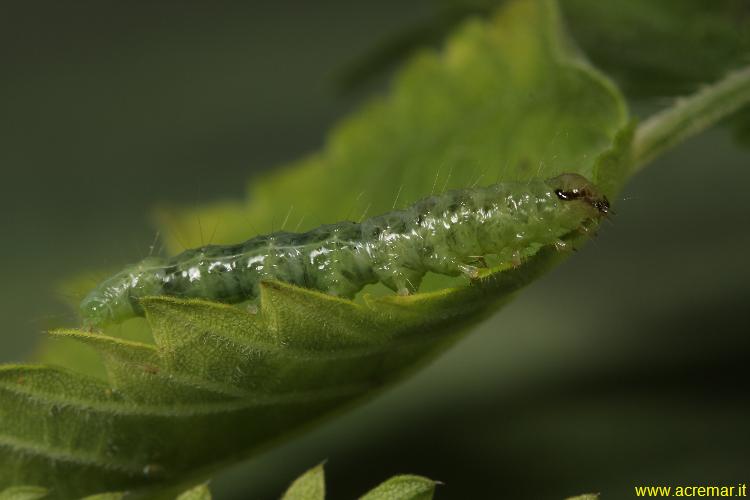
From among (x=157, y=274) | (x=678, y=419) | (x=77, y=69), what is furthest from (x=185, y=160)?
(x=678, y=419)

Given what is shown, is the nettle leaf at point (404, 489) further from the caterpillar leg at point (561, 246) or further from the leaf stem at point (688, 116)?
the leaf stem at point (688, 116)

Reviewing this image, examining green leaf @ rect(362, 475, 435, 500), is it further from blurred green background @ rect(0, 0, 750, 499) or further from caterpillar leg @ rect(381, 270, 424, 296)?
blurred green background @ rect(0, 0, 750, 499)

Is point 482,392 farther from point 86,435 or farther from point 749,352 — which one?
point 86,435

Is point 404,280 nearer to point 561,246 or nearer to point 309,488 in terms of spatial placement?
point 561,246

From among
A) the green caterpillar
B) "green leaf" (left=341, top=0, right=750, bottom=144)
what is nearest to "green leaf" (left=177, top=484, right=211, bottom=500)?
the green caterpillar

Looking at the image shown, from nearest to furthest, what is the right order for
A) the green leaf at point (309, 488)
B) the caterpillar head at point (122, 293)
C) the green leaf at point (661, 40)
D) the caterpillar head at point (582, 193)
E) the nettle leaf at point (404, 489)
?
1. the nettle leaf at point (404, 489)
2. the green leaf at point (309, 488)
3. the caterpillar head at point (582, 193)
4. the caterpillar head at point (122, 293)
5. the green leaf at point (661, 40)

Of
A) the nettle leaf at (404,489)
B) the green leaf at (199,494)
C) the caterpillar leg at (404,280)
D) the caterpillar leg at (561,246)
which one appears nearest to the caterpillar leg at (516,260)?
the caterpillar leg at (561,246)
